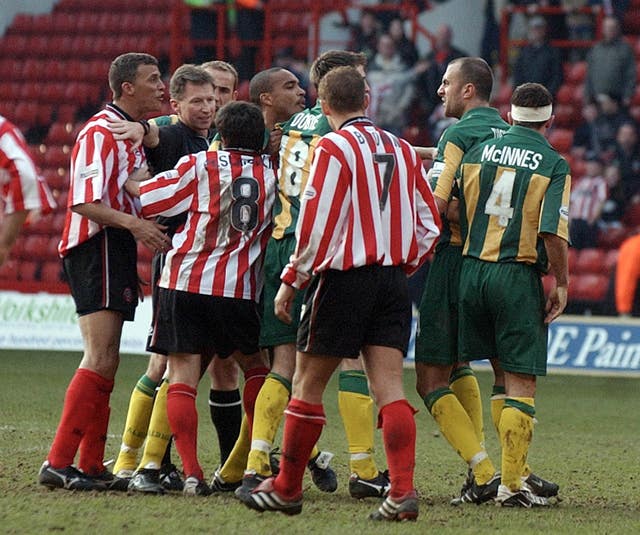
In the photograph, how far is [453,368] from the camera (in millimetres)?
6395

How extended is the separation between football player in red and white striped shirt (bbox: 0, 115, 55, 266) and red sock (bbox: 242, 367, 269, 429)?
4.73 feet

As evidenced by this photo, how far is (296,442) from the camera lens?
5242 millimetres

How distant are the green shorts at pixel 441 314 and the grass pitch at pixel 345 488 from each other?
64 centimetres

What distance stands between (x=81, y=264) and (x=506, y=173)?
190 cm

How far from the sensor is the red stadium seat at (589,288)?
15.4m

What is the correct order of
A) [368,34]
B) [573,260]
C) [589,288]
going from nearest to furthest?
[589,288]
[573,260]
[368,34]

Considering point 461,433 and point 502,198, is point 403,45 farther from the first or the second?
point 461,433

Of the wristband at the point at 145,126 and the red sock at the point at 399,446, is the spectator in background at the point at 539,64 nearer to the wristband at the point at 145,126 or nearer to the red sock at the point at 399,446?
the wristband at the point at 145,126

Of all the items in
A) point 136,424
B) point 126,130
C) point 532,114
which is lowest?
point 136,424

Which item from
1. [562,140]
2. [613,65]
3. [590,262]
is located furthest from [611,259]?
[613,65]

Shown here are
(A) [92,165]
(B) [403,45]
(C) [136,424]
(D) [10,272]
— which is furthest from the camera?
(D) [10,272]

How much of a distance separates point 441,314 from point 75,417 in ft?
5.49

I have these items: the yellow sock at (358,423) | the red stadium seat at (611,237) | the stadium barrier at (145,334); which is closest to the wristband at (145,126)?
the yellow sock at (358,423)

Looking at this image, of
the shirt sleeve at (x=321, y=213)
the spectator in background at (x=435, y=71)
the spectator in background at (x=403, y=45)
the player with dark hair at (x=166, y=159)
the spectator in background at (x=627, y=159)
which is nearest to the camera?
the shirt sleeve at (x=321, y=213)
